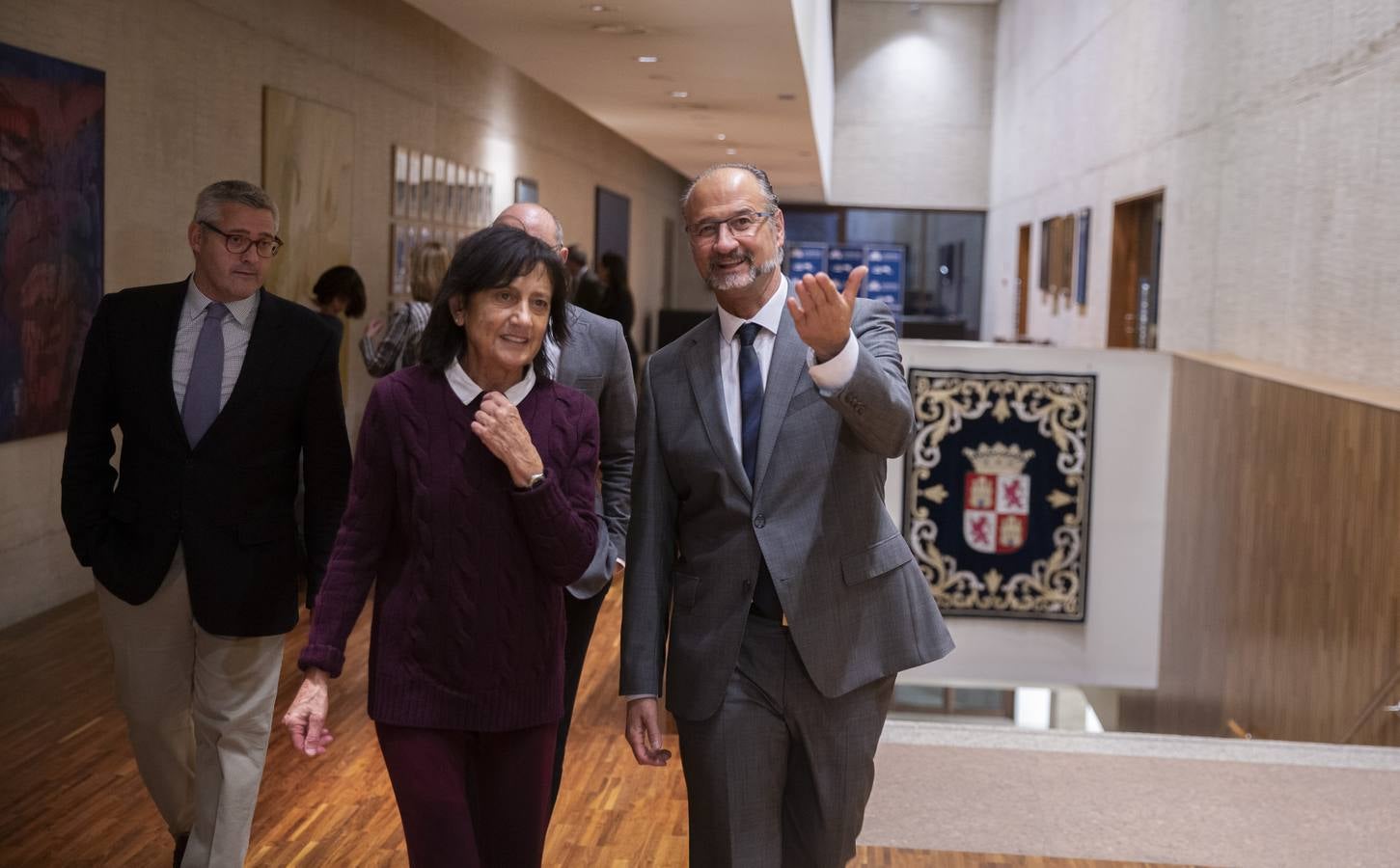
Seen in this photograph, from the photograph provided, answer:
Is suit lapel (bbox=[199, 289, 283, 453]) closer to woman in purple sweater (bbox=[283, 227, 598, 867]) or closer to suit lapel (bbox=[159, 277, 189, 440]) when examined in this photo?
suit lapel (bbox=[159, 277, 189, 440])

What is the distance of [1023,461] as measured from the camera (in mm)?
8898

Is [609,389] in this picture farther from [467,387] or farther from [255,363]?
[467,387]

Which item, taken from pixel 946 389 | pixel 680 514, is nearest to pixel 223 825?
pixel 680 514

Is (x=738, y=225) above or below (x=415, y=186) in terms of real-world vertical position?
below

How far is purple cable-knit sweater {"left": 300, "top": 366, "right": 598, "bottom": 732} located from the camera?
8.00ft

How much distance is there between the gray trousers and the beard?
61 cm

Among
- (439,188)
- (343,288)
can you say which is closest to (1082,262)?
(439,188)

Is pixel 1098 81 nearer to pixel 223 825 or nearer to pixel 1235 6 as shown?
pixel 1235 6

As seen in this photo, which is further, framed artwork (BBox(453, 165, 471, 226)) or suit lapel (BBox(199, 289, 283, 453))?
framed artwork (BBox(453, 165, 471, 226))

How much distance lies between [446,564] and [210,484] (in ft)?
3.52

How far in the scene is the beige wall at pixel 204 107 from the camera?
633 centimetres

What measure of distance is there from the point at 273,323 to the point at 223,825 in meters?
1.16

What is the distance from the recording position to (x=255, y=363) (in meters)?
3.29

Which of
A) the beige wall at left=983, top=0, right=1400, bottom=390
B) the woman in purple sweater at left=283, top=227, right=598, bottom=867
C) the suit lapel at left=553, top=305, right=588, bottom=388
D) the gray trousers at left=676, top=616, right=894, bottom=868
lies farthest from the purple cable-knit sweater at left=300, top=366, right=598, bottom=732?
the beige wall at left=983, top=0, right=1400, bottom=390
